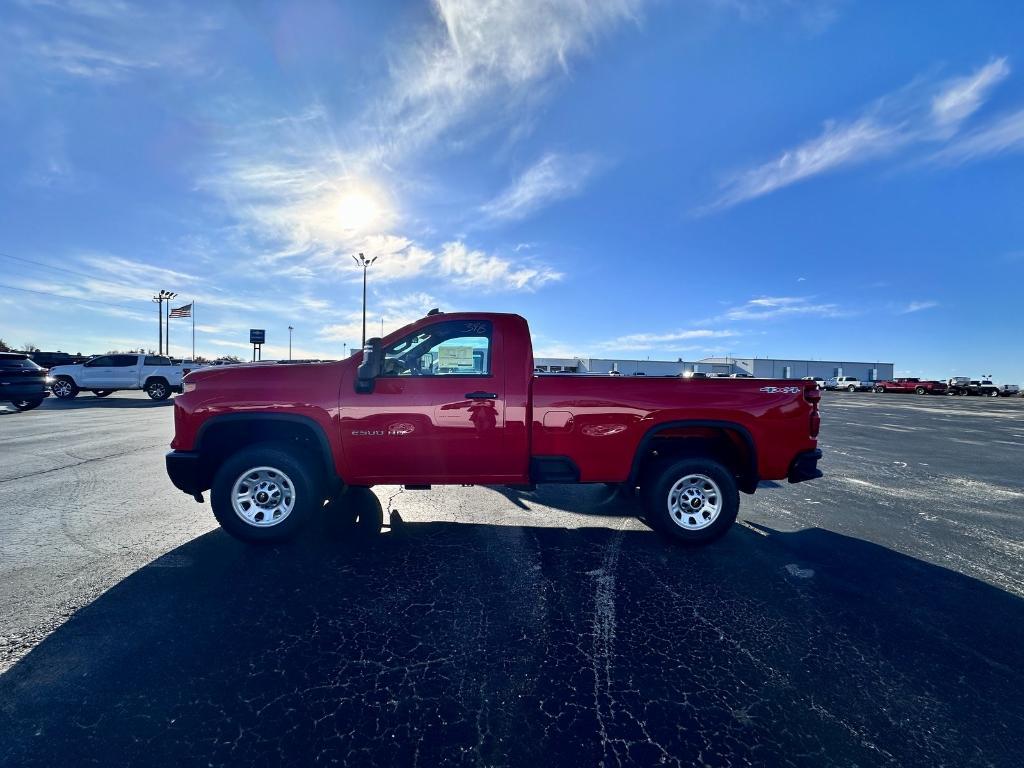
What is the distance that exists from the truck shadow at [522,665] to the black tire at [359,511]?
70 cm

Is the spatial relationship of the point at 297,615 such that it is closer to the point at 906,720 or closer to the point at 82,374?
the point at 906,720

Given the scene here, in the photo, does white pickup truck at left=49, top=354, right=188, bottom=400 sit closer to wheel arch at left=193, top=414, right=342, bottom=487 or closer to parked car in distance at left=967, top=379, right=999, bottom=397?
wheel arch at left=193, top=414, right=342, bottom=487

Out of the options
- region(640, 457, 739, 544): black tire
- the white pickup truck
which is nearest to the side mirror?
region(640, 457, 739, 544): black tire

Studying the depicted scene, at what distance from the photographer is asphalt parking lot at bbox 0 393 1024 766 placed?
193 centimetres

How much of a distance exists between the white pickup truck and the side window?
2016 cm

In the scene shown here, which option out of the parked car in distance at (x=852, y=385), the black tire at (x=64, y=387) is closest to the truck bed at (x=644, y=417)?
the black tire at (x=64, y=387)

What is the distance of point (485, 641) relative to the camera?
8.54ft

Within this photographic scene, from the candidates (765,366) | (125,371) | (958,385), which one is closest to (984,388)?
(958,385)

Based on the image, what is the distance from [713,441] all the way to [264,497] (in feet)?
14.4

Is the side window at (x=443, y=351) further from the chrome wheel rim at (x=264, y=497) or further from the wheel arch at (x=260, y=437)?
the chrome wheel rim at (x=264, y=497)

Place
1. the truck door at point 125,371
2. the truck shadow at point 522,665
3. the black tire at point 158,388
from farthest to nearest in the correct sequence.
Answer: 1. the black tire at point 158,388
2. the truck door at point 125,371
3. the truck shadow at point 522,665

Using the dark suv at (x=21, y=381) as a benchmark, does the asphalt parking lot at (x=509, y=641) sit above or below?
below

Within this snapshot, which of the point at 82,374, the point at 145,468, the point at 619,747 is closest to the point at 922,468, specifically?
the point at 619,747

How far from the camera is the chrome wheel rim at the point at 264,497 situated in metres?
3.92
